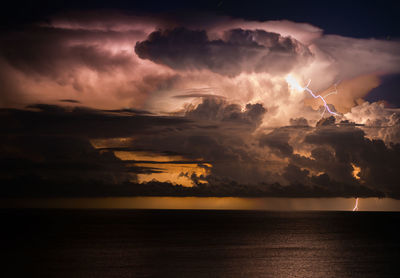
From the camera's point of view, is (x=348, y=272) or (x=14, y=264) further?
(x=14, y=264)

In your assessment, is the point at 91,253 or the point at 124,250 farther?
the point at 124,250

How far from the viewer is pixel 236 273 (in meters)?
53.0

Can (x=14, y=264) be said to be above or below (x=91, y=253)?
below

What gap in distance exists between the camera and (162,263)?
6138 cm

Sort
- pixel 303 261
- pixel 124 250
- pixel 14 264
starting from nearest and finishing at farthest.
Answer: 1. pixel 14 264
2. pixel 303 261
3. pixel 124 250

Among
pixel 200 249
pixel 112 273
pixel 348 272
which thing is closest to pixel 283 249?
pixel 200 249

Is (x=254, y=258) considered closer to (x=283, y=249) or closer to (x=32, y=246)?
(x=283, y=249)

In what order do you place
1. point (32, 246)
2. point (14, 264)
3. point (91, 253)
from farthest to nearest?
point (32, 246) < point (91, 253) < point (14, 264)

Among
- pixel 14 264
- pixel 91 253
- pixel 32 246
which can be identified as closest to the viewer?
pixel 14 264

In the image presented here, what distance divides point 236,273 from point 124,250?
2969 cm

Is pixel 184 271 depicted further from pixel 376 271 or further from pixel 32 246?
pixel 32 246

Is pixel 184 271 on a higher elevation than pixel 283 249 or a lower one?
lower

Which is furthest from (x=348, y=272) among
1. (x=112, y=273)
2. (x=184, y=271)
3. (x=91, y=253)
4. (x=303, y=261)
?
(x=91, y=253)

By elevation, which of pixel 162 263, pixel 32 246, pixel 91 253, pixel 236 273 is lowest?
pixel 236 273
